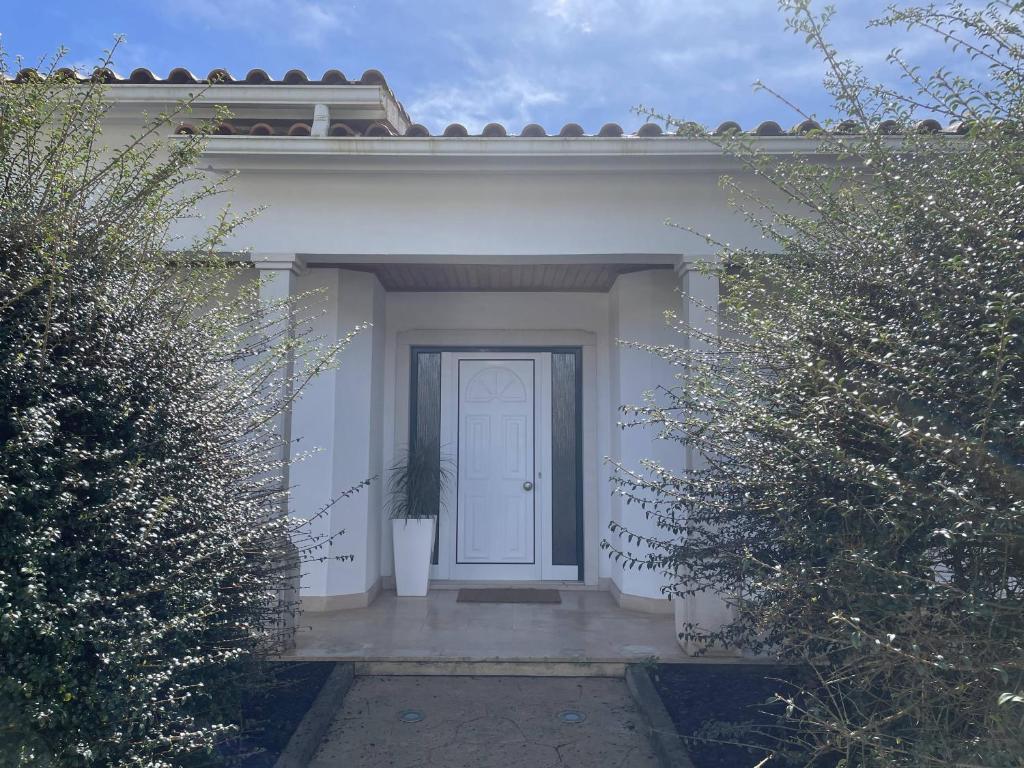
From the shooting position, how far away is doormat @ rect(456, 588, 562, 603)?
7.36m

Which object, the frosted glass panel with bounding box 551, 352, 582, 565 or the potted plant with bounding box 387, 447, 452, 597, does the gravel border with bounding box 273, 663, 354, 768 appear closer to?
the potted plant with bounding box 387, 447, 452, 597

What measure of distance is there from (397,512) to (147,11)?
468cm

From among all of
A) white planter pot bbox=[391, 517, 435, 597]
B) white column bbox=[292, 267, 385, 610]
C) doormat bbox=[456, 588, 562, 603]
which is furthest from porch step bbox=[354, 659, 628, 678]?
white planter pot bbox=[391, 517, 435, 597]

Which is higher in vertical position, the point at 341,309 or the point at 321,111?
the point at 321,111

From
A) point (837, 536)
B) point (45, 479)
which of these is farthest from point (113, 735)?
point (837, 536)

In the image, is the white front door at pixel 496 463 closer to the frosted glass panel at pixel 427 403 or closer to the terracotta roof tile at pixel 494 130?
the frosted glass panel at pixel 427 403

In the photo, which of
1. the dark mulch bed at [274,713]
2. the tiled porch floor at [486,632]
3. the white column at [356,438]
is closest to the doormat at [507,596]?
the tiled porch floor at [486,632]

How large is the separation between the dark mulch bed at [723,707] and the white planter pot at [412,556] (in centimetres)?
293

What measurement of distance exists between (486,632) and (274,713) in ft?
6.89

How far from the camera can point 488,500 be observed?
8.20m

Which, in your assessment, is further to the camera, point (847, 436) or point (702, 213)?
point (702, 213)

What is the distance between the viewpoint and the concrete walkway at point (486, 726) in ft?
13.6

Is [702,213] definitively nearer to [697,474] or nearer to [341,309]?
[697,474]

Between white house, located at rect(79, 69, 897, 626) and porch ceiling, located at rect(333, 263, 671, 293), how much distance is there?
4 cm
